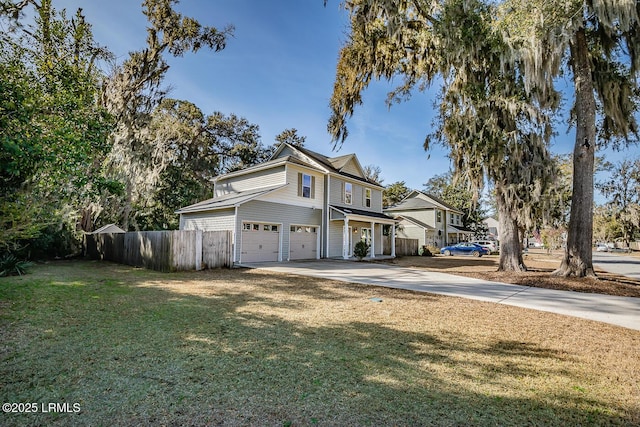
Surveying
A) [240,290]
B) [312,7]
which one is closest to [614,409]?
[240,290]

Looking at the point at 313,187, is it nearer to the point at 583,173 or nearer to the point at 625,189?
the point at 583,173

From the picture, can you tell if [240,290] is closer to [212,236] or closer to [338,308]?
[338,308]

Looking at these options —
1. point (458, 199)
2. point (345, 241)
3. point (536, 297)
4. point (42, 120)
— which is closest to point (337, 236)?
point (345, 241)

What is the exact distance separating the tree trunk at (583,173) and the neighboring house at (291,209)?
10.8 m

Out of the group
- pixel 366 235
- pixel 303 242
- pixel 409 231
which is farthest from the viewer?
pixel 409 231

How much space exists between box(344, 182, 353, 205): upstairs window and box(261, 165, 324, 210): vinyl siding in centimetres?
212

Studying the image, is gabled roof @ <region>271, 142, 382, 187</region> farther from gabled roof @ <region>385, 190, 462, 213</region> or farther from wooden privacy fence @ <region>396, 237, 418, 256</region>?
gabled roof @ <region>385, 190, 462, 213</region>

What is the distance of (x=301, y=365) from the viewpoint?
352 cm

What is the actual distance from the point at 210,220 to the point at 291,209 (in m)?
4.47

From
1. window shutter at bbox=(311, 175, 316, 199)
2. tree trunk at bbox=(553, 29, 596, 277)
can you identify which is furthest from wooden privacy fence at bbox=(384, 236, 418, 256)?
tree trunk at bbox=(553, 29, 596, 277)

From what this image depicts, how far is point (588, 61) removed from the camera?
10.6 m

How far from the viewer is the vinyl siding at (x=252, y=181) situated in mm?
18000

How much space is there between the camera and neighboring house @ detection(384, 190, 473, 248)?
32875 mm

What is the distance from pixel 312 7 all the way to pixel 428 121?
6.78 m
